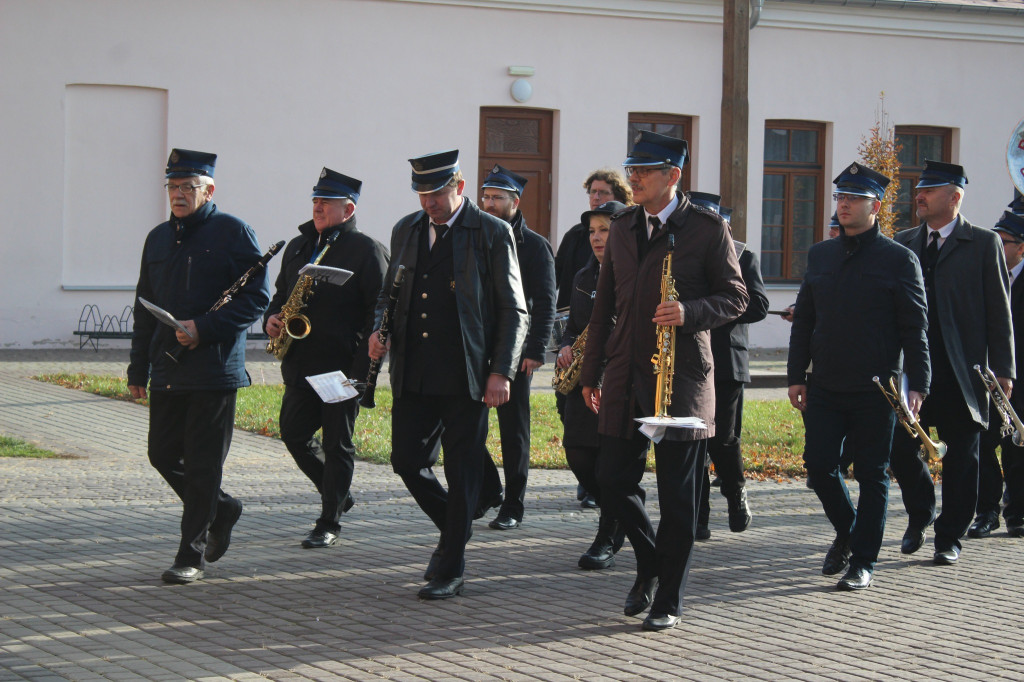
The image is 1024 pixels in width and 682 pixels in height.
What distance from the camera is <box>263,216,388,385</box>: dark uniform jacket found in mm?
7438

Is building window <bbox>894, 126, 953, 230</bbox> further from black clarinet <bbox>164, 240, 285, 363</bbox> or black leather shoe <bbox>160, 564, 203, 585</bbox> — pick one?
black leather shoe <bbox>160, 564, 203, 585</bbox>

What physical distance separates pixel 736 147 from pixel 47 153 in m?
9.22

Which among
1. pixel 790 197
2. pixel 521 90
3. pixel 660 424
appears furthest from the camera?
pixel 790 197

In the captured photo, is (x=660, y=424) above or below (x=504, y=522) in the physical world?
above

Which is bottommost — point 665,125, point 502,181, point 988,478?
point 988,478

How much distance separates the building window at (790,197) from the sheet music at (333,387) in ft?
49.1

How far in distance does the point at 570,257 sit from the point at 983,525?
10.3ft

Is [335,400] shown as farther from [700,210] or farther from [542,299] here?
[700,210]

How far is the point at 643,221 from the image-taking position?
19.5 ft

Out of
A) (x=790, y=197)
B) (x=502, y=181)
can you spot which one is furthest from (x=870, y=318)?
(x=790, y=197)

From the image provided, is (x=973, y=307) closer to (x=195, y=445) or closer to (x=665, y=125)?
(x=195, y=445)

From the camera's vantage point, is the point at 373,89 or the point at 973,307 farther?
the point at 373,89

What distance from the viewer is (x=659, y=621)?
5.75 meters

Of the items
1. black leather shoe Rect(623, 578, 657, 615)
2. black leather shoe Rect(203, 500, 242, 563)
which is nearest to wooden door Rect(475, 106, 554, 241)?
black leather shoe Rect(203, 500, 242, 563)
